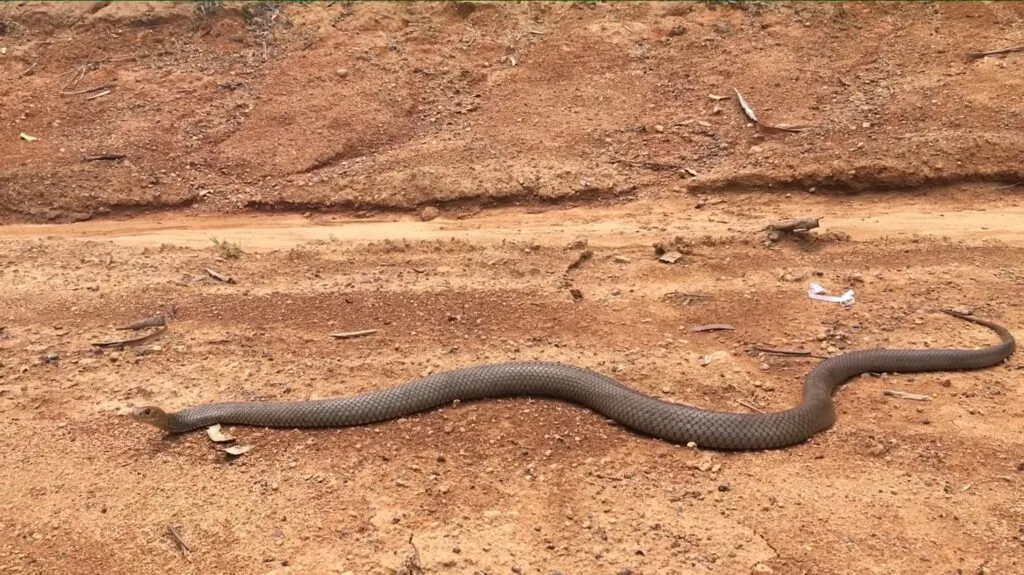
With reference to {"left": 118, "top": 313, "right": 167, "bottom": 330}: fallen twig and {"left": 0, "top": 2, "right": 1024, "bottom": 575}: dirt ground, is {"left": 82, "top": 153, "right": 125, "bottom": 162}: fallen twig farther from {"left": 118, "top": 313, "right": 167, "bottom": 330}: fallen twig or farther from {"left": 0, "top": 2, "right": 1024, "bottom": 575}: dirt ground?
{"left": 118, "top": 313, "right": 167, "bottom": 330}: fallen twig

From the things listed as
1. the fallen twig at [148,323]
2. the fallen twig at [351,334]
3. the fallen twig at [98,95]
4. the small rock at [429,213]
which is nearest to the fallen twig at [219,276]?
the fallen twig at [148,323]

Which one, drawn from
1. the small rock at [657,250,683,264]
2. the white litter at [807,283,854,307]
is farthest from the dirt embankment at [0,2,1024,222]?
the white litter at [807,283,854,307]

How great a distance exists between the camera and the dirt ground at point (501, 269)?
4.73 metres

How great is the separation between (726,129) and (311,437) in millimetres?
7649

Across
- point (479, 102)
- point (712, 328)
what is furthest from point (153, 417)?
point (479, 102)

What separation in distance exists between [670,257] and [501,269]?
5.63 feet

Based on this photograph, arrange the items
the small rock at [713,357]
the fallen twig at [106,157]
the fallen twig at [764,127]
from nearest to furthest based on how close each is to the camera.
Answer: the small rock at [713,357] < the fallen twig at [764,127] < the fallen twig at [106,157]

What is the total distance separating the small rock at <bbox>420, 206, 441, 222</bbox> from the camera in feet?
32.8

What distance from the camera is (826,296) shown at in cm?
720

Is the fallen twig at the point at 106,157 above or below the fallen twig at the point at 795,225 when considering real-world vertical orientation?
below

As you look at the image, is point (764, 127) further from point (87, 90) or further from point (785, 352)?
point (87, 90)

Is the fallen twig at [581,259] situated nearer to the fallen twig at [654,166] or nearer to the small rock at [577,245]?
the small rock at [577,245]

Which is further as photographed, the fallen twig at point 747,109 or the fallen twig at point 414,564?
the fallen twig at point 747,109

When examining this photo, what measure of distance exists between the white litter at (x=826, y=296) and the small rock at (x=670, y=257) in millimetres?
1305
